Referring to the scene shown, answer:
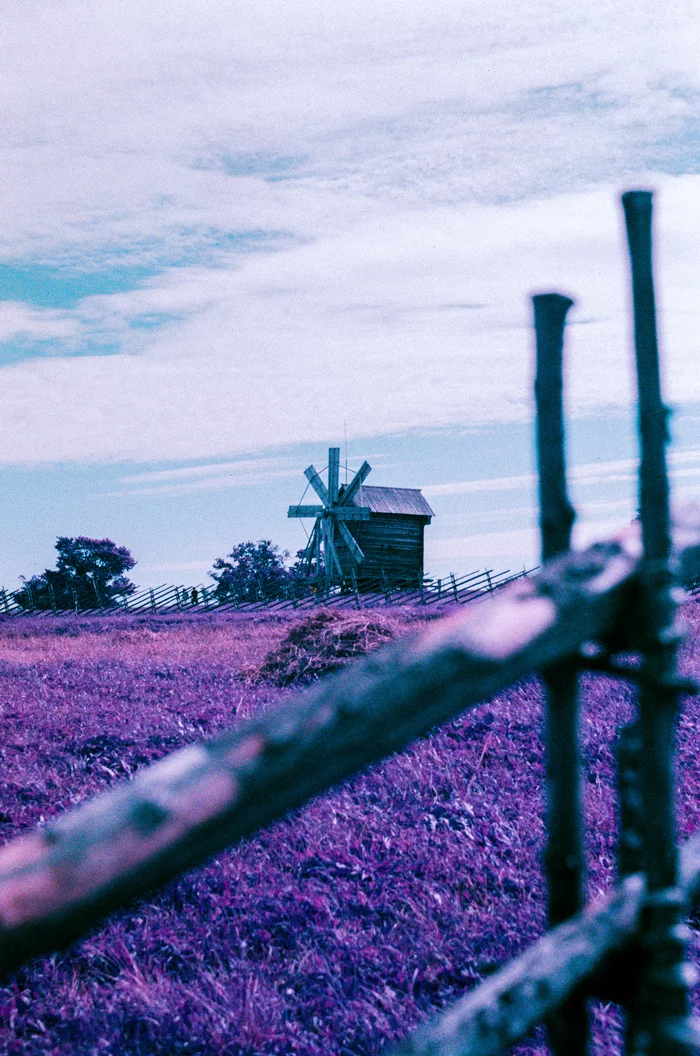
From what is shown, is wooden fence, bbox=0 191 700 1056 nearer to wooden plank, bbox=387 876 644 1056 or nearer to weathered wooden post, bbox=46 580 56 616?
wooden plank, bbox=387 876 644 1056

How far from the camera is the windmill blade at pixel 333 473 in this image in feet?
155

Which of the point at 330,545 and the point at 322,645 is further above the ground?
the point at 322,645

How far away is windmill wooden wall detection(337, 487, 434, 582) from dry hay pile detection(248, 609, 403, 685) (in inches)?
1138

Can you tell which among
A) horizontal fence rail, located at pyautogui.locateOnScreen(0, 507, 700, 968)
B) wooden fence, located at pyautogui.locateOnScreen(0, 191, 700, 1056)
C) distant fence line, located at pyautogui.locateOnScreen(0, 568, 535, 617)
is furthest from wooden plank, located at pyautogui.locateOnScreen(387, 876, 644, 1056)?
distant fence line, located at pyautogui.locateOnScreen(0, 568, 535, 617)

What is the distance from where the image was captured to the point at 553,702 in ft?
9.46

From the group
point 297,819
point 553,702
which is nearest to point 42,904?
point 553,702

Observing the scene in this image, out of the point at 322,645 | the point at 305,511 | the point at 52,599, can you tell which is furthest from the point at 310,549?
the point at 322,645

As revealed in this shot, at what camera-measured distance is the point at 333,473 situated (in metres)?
48.0

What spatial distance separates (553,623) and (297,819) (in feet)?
15.1

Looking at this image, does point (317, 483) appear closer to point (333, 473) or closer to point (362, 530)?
point (333, 473)

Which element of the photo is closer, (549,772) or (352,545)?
(549,772)

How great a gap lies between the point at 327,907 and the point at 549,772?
2470 millimetres

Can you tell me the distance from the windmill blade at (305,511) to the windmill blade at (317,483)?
1.80 ft

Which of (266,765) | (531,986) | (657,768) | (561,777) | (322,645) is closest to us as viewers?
(266,765)
